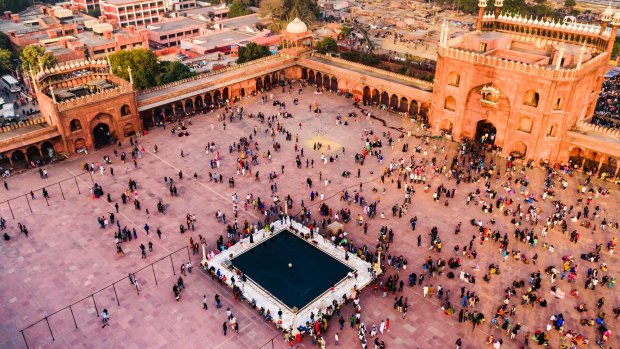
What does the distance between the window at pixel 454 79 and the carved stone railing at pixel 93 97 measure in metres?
32.6

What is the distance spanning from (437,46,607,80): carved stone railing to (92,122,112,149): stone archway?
34.8 metres

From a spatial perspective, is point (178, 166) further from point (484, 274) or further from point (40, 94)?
point (484, 274)

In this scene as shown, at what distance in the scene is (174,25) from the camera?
315 feet

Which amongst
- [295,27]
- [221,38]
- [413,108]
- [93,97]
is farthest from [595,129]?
[221,38]

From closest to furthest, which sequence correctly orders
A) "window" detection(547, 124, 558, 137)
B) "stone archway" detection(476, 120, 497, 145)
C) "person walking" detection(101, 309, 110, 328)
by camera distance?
"person walking" detection(101, 309, 110, 328)
"window" detection(547, 124, 558, 137)
"stone archway" detection(476, 120, 497, 145)

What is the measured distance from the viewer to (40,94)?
4834 centimetres

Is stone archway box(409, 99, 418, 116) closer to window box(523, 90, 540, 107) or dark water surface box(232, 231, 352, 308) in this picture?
window box(523, 90, 540, 107)

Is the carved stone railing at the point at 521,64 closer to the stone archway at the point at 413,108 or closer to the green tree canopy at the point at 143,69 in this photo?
the stone archway at the point at 413,108

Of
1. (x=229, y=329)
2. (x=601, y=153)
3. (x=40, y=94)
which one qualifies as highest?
(x=40, y=94)

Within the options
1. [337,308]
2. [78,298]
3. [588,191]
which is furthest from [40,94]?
[588,191]

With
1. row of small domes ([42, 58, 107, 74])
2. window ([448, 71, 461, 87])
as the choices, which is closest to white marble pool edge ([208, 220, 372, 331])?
window ([448, 71, 461, 87])

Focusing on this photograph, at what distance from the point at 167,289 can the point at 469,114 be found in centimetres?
3483

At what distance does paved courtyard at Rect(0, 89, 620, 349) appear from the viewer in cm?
2928

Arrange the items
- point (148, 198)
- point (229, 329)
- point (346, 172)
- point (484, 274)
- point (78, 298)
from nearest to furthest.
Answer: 1. point (229, 329)
2. point (78, 298)
3. point (484, 274)
4. point (148, 198)
5. point (346, 172)
